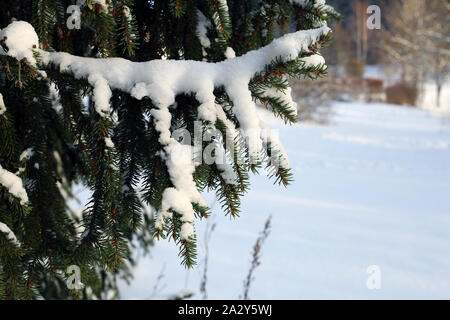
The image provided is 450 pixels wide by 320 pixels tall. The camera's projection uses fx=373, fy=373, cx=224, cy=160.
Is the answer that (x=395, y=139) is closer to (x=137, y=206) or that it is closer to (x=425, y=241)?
(x=425, y=241)

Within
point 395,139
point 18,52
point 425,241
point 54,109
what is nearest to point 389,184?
point 425,241

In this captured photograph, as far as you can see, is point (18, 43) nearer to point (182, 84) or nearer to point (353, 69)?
point (182, 84)

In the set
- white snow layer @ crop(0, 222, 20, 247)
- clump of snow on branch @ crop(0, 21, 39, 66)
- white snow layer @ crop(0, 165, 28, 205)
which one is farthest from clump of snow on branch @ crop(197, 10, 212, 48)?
white snow layer @ crop(0, 222, 20, 247)

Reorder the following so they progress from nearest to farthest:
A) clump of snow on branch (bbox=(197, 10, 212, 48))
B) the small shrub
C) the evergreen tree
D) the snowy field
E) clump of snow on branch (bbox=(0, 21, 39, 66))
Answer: clump of snow on branch (bbox=(0, 21, 39, 66)) < the evergreen tree < clump of snow on branch (bbox=(197, 10, 212, 48)) < the snowy field < the small shrub

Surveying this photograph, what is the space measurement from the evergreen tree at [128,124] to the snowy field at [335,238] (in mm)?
1123

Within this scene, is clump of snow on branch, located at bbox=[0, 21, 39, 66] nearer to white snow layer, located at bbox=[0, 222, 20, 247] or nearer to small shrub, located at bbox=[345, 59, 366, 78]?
white snow layer, located at bbox=[0, 222, 20, 247]

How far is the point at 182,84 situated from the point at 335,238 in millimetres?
3857

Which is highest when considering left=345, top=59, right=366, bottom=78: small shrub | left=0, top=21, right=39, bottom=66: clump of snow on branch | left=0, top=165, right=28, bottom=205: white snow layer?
left=345, top=59, right=366, bottom=78: small shrub

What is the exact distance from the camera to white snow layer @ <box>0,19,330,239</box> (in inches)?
42.1

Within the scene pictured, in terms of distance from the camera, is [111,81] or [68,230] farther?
[68,230]

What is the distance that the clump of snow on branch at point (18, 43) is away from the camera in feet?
3.26

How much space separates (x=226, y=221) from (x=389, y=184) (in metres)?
3.55

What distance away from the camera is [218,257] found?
403 centimetres

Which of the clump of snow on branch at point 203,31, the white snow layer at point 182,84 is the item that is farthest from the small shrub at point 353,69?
the white snow layer at point 182,84
